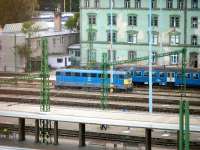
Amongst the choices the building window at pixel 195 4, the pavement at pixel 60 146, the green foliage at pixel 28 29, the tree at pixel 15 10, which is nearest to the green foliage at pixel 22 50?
the green foliage at pixel 28 29

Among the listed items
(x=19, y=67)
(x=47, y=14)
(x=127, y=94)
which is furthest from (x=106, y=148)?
(x=47, y=14)

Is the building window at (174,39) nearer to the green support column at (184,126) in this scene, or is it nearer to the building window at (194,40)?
the building window at (194,40)

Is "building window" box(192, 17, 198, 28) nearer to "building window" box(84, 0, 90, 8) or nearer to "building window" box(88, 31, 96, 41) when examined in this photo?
"building window" box(88, 31, 96, 41)

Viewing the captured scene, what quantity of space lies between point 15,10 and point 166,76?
99.7ft

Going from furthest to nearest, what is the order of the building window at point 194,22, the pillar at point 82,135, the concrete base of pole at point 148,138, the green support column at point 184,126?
the building window at point 194,22 → the pillar at point 82,135 → the concrete base of pole at point 148,138 → the green support column at point 184,126

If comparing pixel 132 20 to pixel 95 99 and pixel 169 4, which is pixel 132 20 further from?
pixel 95 99

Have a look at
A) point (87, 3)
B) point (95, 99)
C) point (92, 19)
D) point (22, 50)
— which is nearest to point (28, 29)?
point (22, 50)

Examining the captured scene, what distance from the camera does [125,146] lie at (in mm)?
27438

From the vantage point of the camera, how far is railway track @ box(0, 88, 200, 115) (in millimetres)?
36031

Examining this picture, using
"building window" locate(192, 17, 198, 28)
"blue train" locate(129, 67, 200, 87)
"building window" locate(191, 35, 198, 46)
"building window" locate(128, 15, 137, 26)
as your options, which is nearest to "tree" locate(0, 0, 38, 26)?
"building window" locate(128, 15, 137, 26)

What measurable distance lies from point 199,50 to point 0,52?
739 inches

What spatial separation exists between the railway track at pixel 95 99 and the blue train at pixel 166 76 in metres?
4.04

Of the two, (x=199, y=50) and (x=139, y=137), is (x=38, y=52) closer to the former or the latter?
(x=199, y=50)

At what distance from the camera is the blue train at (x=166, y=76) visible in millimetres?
43312
